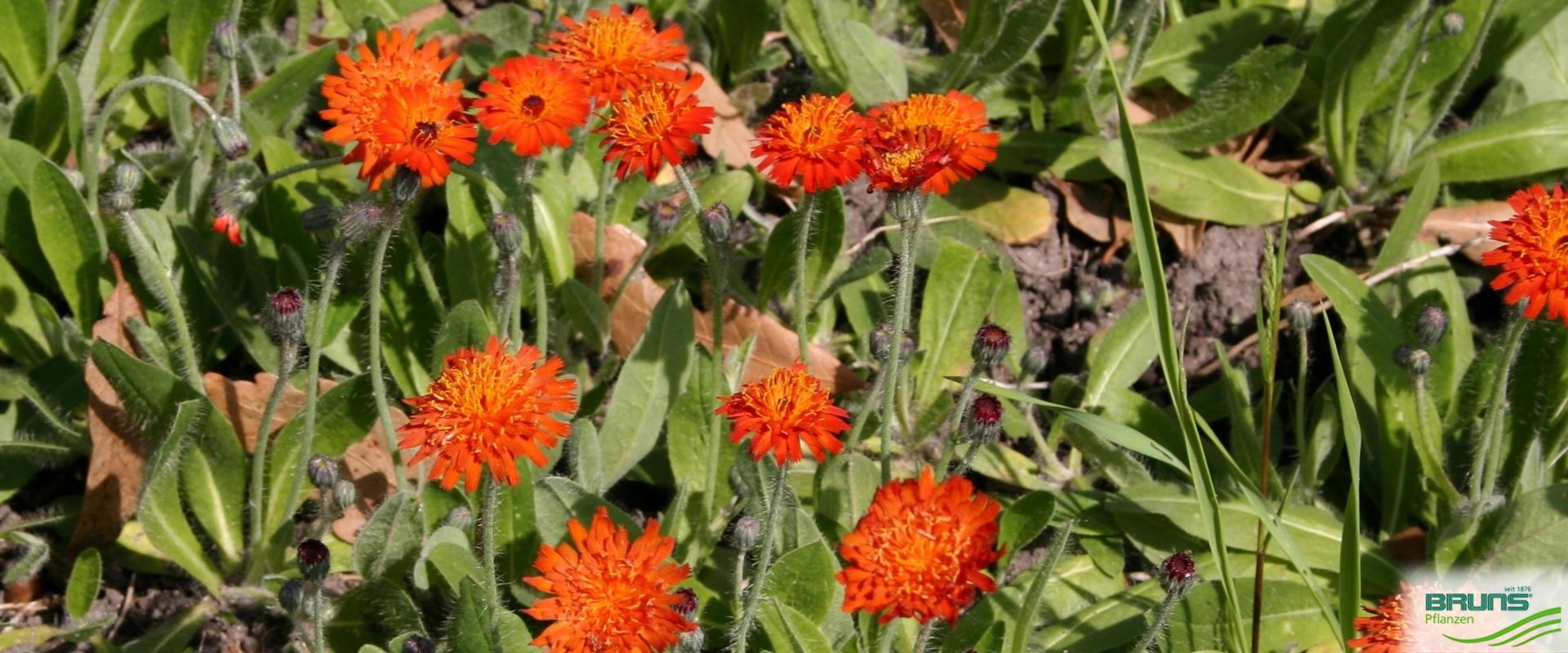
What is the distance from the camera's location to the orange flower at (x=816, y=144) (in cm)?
325

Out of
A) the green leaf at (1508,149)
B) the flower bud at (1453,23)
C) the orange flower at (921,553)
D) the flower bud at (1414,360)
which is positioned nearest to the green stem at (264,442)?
the orange flower at (921,553)

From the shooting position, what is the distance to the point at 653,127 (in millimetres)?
3303

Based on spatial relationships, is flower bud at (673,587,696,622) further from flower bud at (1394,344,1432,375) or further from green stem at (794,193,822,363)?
flower bud at (1394,344,1432,375)

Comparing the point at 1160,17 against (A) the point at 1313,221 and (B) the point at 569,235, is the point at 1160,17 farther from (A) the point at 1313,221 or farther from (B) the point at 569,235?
(B) the point at 569,235

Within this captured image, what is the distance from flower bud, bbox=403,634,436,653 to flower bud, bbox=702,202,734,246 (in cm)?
112

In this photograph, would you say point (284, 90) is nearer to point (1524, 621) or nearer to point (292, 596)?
point (292, 596)

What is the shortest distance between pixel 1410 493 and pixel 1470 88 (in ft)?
5.90

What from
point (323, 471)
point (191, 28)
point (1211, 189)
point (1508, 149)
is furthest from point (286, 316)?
point (1508, 149)

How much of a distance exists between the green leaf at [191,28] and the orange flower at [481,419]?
6.58 feet

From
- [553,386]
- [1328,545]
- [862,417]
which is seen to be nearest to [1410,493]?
[1328,545]

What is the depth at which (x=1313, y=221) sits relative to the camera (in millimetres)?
4887

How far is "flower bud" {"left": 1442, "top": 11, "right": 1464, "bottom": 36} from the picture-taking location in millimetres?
4359

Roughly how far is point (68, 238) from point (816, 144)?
2113mm

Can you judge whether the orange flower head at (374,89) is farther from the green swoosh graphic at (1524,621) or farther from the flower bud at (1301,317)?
the green swoosh graphic at (1524,621)
